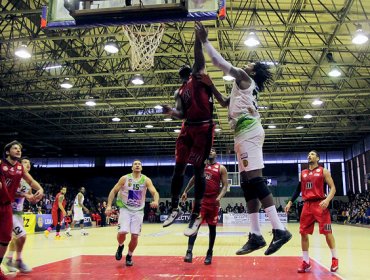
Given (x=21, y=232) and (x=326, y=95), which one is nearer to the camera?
(x=21, y=232)

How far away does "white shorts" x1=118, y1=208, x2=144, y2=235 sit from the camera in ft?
27.7

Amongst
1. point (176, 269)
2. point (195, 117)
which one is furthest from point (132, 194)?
point (195, 117)

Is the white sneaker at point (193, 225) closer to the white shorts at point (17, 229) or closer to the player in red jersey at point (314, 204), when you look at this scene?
the player in red jersey at point (314, 204)

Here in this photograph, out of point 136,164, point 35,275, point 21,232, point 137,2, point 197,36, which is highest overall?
point 137,2

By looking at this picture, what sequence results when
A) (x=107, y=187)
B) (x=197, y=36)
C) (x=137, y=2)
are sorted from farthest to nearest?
(x=107, y=187)
(x=137, y=2)
(x=197, y=36)

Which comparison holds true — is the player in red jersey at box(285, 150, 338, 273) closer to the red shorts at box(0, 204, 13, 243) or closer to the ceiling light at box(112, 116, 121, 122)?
the red shorts at box(0, 204, 13, 243)

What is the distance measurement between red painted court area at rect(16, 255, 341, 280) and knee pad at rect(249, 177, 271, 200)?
2.74m

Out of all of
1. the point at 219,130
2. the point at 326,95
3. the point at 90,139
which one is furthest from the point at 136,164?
the point at 90,139

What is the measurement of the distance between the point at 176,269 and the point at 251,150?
3.99 meters

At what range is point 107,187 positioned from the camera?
145 ft

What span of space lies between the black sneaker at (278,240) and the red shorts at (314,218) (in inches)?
153

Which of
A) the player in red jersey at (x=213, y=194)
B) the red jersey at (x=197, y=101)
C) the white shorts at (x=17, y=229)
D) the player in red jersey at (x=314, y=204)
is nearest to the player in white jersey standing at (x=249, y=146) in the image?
the red jersey at (x=197, y=101)

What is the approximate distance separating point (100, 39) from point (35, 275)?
1449 centimetres

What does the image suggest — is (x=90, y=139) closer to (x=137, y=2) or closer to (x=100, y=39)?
(x=100, y=39)
